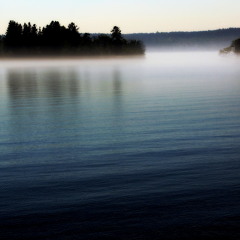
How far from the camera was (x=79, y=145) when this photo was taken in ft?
74.6

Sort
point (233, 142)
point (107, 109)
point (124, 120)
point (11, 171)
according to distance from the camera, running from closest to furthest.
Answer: point (11, 171)
point (233, 142)
point (124, 120)
point (107, 109)

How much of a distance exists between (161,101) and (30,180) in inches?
1257

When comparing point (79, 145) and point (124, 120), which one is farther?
point (124, 120)

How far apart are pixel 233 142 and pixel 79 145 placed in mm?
6817

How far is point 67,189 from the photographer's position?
14.7 m

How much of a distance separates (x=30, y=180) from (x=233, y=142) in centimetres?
1031

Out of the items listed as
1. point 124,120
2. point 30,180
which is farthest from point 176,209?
point 124,120

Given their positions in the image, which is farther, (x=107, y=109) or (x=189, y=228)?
(x=107, y=109)

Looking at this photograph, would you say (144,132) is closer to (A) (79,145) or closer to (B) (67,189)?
(A) (79,145)

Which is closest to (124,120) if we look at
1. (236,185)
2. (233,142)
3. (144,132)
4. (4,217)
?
(144,132)

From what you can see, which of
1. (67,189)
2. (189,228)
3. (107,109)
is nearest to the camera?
(189,228)

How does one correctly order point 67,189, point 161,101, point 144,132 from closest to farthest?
point 67,189 < point 144,132 < point 161,101

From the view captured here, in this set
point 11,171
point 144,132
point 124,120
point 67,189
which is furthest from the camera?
point 124,120

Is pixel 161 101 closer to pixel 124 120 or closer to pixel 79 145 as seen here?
pixel 124 120
